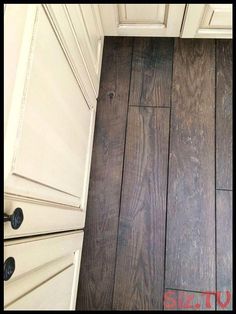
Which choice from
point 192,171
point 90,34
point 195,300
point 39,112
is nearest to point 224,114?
point 192,171

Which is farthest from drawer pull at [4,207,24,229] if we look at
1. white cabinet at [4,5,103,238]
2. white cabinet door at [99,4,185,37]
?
white cabinet door at [99,4,185,37]

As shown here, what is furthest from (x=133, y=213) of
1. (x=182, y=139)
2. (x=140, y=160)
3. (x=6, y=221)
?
(x=6, y=221)

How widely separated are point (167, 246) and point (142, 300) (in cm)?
22

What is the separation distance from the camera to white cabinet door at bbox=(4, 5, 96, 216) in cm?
47

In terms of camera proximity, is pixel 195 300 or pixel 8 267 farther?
pixel 195 300

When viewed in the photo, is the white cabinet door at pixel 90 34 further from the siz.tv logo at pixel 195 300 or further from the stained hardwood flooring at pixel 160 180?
the siz.tv logo at pixel 195 300

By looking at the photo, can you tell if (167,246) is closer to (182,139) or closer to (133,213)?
(133,213)

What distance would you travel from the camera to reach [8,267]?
460 millimetres

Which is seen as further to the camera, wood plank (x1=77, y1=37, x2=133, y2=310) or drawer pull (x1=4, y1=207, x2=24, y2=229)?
wood plank (x1=77, y1=37, x2=133, y2=310)

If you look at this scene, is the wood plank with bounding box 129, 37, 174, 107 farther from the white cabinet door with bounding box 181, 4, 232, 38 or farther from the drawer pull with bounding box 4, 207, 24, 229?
the drawer pull with bounding box 4, 207, 24, 229

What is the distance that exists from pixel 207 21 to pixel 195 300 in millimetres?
1108

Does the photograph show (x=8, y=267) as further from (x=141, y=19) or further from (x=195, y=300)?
(x=141, y=19)

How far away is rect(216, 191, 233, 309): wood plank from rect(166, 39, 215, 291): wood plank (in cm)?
2

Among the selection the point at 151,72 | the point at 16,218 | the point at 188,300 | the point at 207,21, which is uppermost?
the point at 207,21
